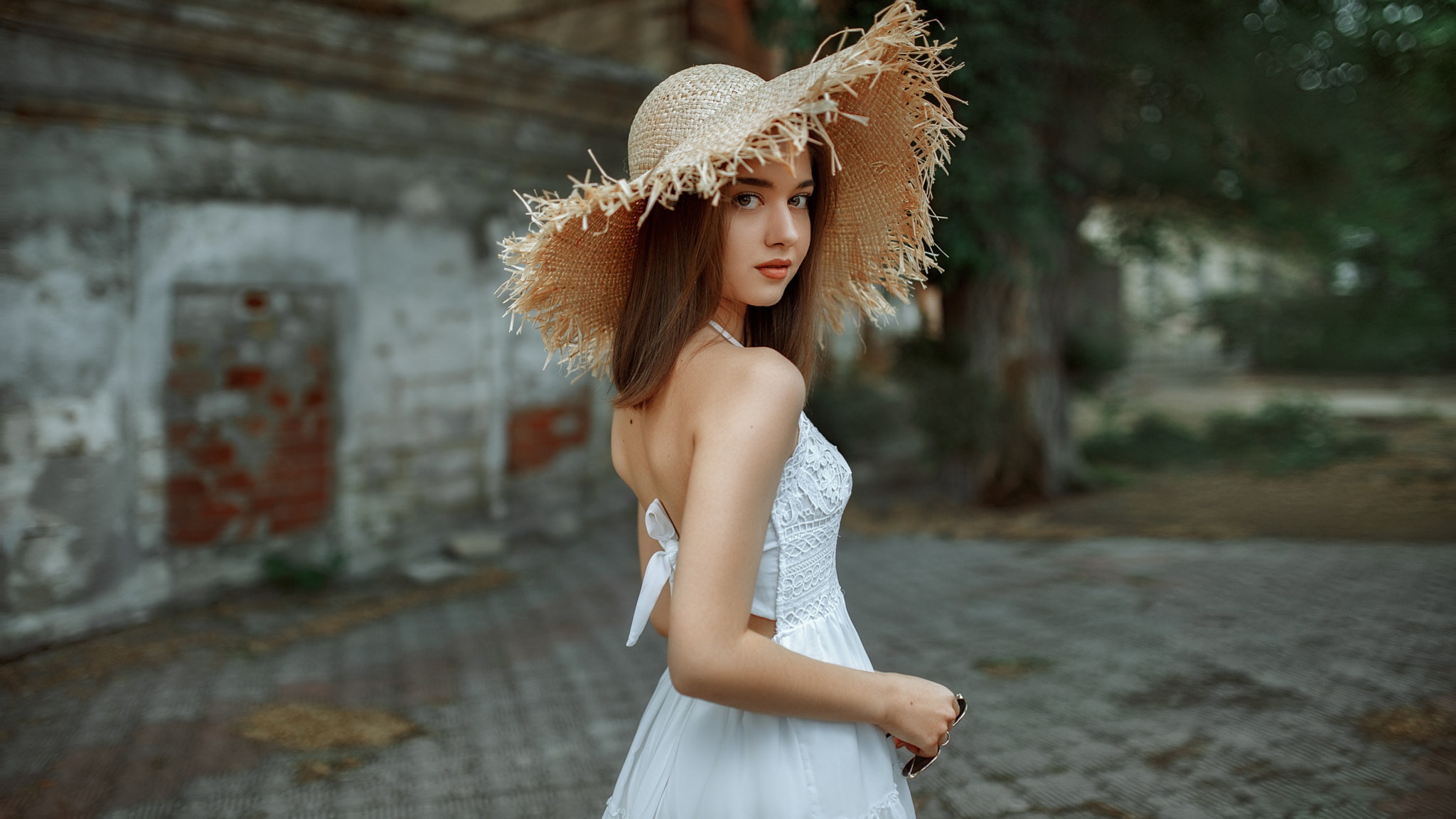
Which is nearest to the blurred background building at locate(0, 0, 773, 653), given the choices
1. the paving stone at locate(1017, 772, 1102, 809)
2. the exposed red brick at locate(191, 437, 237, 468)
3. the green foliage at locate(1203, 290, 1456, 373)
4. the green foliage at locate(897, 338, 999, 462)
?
the exposed red brick at locate(191, 437, 237, 468)

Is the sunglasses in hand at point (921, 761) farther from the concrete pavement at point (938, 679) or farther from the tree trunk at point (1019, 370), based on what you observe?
the tree trunk at point (1019, 370)

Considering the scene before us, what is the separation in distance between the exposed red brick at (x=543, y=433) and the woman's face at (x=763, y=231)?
4780 mm

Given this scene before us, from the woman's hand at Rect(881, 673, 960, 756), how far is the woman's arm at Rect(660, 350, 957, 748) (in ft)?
0.16

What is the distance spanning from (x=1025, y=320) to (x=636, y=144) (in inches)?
238

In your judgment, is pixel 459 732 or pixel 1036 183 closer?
pixel 459 732

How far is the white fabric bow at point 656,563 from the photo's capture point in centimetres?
146

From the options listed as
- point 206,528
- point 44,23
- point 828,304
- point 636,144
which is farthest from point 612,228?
point 206,528

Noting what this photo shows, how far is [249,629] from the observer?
4328 millimetres

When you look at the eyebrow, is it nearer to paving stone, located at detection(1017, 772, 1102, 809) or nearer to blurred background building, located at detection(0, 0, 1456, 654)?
blurred background building, located at detection(0, 0, 1456, 654)

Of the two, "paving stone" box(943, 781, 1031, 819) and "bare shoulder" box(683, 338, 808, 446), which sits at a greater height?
"bare shoulder" box(683, 338, 808, 446)

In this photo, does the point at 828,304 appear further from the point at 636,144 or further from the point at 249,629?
the point at 249,629

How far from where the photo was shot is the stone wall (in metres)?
3.93

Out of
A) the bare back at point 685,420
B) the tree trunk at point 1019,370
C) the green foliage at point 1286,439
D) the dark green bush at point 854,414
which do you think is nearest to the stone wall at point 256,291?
the tree trunk at point 1019,370

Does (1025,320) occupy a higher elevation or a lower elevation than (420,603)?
higher
